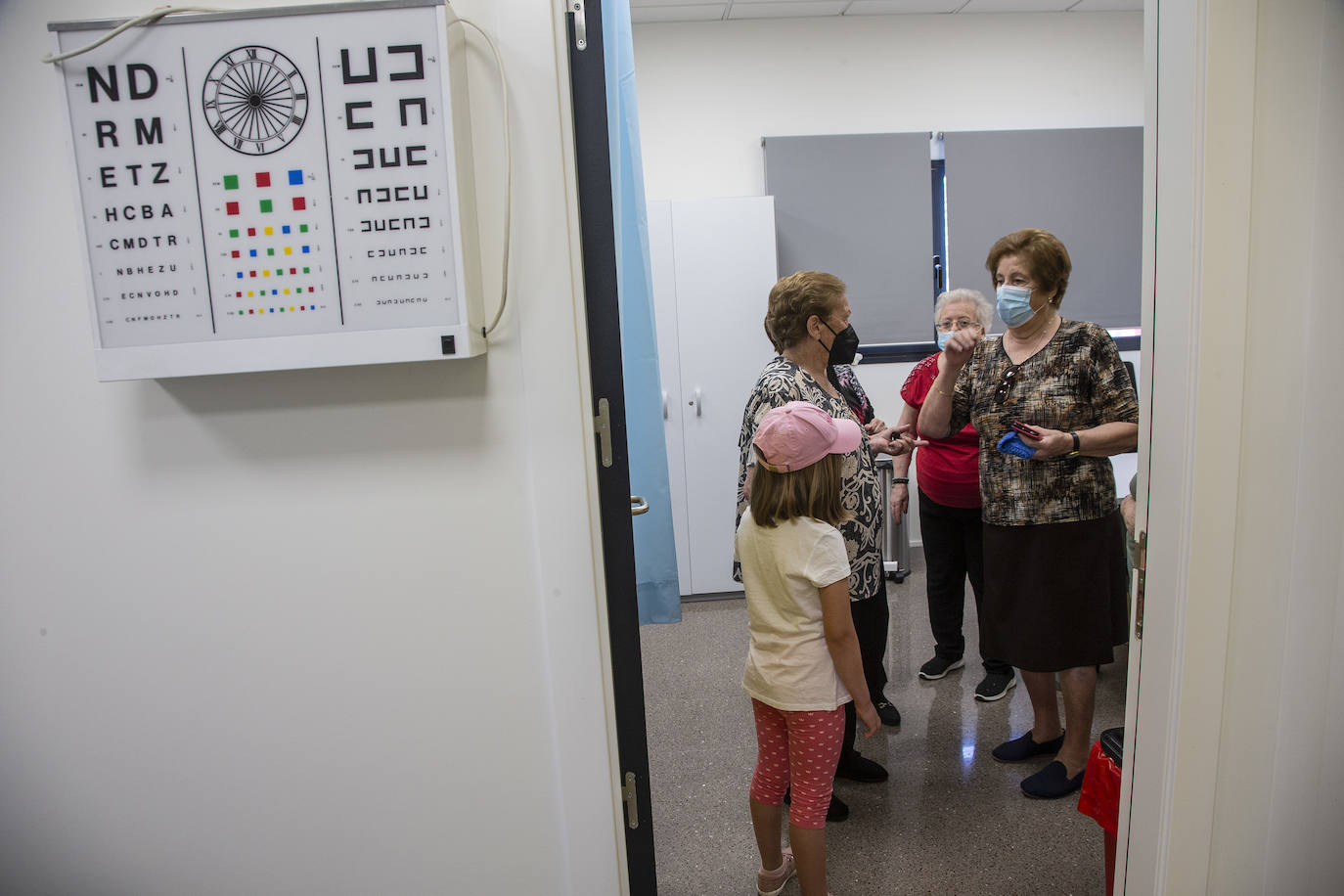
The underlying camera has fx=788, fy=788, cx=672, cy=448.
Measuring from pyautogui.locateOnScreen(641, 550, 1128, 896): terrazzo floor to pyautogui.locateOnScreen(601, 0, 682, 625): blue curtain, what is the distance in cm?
56

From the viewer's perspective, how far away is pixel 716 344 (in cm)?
352

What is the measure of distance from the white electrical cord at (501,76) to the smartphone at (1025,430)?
1266 millimetres

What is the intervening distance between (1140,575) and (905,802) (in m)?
1.11

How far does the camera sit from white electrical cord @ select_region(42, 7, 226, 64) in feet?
3.16

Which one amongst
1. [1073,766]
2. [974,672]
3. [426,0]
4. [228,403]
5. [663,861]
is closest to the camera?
[426,0]

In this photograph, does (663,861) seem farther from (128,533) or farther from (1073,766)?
(128,533)

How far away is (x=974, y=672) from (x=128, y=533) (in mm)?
2508

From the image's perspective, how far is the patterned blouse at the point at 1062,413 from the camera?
1810 mm

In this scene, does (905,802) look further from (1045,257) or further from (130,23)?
(130,23)

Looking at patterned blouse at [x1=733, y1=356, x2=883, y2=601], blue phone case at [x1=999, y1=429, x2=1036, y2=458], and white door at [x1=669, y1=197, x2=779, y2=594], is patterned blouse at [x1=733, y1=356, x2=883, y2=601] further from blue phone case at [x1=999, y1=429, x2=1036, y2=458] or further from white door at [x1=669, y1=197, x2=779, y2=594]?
white door at [x1=669, y1=197, x2=779, y2=594]

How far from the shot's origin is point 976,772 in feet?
6.94

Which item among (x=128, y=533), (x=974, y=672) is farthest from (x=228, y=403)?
(x=974, y=672)

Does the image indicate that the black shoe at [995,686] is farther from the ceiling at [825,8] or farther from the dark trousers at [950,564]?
the ceiling at [825,8]

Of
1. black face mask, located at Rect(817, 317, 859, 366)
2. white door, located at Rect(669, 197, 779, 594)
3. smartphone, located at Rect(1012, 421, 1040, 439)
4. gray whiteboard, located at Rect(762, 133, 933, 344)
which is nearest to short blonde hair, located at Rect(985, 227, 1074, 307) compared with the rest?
smartphone, located at Rect(1012, 421, 1040, 439)
